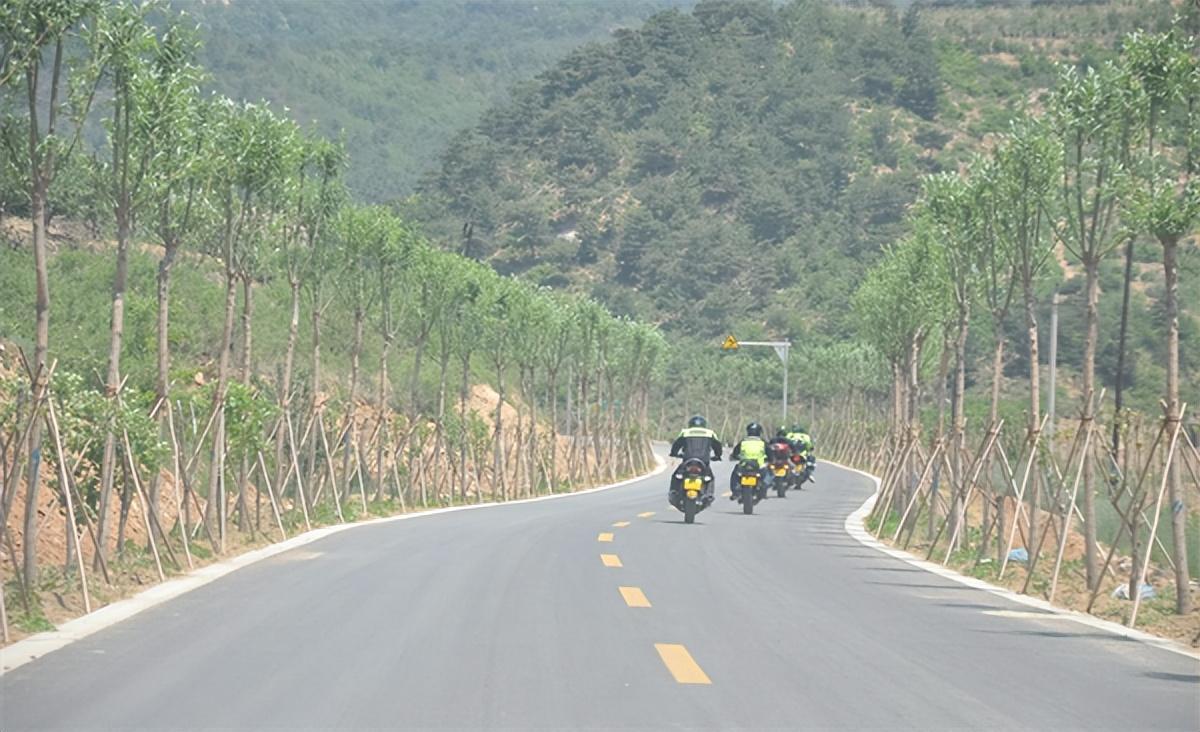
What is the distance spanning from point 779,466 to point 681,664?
35997 mm

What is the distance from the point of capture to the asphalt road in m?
9.84

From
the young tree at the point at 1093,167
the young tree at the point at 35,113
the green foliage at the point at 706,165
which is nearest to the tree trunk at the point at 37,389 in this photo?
the young tree at the point at 35,113

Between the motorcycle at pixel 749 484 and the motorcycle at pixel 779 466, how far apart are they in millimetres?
9341

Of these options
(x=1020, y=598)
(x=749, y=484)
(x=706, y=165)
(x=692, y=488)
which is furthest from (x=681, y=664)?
(x=706, y=165)

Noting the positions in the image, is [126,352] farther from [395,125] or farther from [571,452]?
[395,125]

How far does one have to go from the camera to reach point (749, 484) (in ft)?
123

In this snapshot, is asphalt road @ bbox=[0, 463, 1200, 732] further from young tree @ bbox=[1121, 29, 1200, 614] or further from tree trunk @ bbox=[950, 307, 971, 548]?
A: tree trunk @ bbox=[950, 307, 971, 548]

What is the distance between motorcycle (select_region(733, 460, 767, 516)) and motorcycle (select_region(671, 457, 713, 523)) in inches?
184

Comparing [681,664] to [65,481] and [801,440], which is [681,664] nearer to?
[65,481]

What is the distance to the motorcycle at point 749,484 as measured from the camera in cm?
3741

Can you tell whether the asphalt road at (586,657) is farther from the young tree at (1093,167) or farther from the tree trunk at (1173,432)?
the young tree at (1093,167)

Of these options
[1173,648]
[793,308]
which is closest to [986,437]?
[1173,648]

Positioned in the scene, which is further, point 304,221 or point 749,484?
point 749,484

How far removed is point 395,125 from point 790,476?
142826 mm
